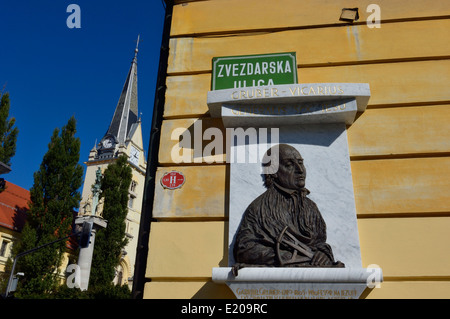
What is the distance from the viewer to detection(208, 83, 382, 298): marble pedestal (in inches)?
139

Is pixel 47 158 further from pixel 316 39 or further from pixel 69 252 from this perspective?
pixel 316 39

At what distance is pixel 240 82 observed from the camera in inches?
168

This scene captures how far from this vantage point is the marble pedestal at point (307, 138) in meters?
3.53

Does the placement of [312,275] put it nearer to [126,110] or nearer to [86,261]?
[86,261]

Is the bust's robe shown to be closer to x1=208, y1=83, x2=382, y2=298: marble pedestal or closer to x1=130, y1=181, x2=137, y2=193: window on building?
x1=208, y1=83, x2=382, y2=298: marble pedestal

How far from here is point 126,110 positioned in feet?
200

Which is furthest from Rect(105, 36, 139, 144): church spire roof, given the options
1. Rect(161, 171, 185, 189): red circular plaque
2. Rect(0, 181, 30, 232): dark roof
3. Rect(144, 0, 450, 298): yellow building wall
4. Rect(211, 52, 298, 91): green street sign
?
Rect(161, 171, 185, 189): red circular plaque

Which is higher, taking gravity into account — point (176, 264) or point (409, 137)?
point (409, 137)

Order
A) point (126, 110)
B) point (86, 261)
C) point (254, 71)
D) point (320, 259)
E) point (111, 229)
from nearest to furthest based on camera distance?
point (320, 259) → point (254, 71) → point (86, 261) → point (111, 229) → point (126, 110)

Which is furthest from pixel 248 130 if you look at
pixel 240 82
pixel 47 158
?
pixel 47 158

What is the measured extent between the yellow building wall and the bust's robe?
1.01ft

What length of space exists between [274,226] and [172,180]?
1294 millimetres

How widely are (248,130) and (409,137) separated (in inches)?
69.4

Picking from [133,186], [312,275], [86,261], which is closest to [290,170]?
[312,275]
